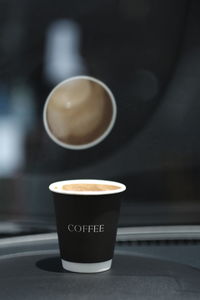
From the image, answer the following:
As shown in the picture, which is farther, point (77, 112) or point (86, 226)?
point (77, 112)

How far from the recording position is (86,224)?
0.63 metres

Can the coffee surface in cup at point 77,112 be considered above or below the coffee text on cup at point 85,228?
above

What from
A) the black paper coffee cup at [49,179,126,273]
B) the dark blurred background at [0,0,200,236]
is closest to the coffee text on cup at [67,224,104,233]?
the black paper coffee cup at [49,179,126,273]

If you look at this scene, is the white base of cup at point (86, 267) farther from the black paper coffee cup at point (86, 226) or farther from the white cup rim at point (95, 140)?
the white cup rim at point (95, 140)

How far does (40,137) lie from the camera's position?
1033 millimetres

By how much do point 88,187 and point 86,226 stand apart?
0.07m

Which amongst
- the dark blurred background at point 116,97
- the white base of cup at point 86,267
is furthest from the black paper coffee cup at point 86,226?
the dark blurred background at point 116,97

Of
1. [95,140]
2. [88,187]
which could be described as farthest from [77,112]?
[88,187]

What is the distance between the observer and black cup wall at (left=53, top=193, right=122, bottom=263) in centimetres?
63

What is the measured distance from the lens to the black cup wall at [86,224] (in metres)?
0.63

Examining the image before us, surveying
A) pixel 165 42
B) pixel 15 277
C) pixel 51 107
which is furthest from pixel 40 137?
pixel 15 277

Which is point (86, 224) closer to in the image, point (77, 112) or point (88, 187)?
point (88, 187)

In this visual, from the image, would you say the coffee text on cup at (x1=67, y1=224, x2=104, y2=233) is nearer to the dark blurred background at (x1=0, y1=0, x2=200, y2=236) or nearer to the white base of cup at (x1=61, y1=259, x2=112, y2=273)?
the white base of cup at (x1=61, y1=259, x2=112, y2=273)

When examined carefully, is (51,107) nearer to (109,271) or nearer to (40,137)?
(40,137)
